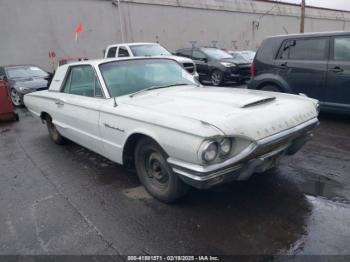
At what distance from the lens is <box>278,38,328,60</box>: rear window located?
5.79 m

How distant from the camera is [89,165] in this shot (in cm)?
453

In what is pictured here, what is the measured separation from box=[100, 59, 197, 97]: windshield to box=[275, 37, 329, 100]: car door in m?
2.65

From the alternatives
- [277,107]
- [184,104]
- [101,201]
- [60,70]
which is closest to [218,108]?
[184,104]

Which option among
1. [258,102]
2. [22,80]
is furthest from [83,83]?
[22,80]

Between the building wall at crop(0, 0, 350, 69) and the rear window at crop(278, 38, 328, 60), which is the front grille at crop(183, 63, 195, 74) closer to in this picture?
the rear window at crop(278, 38, 328, 60)

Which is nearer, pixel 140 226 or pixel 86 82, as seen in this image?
pixel 140 226

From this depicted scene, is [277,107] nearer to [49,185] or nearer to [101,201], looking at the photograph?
[101,201]

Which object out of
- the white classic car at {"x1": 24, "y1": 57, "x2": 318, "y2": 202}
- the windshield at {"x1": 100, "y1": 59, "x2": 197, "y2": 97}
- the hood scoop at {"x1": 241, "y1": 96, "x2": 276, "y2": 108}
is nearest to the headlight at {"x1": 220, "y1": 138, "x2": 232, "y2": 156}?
the white classic car at {"x1": 24, "y1": 57, "x2": 318, "y2": 202}

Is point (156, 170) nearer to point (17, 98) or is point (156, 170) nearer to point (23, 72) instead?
point (17, 98)

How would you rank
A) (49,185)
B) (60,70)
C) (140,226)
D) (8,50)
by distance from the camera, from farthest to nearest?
(8,50)
(60,70)
(49,185)
(140,226)

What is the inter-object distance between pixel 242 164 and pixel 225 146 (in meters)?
0.26

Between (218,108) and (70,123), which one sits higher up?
(218,108)

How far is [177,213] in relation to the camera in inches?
121

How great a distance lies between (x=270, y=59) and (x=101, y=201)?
477 centimetres
